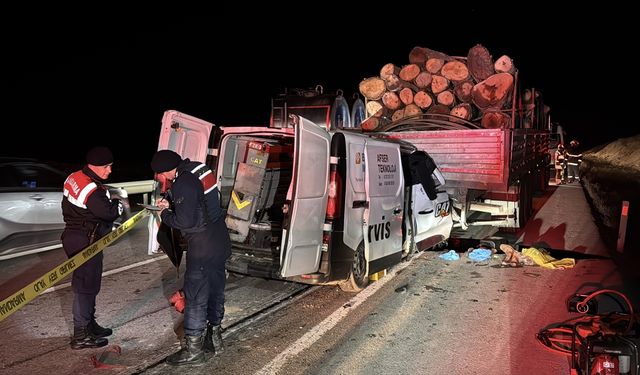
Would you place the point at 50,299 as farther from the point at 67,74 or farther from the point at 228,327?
the point at 67,74

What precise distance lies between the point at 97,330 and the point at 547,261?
18.9 ft

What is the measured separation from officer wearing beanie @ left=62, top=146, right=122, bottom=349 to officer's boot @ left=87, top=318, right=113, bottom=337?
0.03 meters

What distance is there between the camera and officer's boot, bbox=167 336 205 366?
3658mm

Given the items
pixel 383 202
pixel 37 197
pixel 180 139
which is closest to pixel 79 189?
pixel 180 139

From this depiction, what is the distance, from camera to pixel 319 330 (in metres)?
4.42

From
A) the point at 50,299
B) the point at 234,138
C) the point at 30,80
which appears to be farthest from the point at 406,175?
the point at 30,80

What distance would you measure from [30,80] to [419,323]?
60.1 m

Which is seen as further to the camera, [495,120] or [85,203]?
[495,120]

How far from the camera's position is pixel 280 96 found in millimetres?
12375

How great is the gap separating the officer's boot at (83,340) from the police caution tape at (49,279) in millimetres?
500

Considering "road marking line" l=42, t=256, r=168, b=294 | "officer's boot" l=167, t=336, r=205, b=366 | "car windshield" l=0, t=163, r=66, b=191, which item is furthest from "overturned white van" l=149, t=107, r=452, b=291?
"car windshield" l=0, t=163, r=66, b=191

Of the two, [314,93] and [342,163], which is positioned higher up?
[314,93]

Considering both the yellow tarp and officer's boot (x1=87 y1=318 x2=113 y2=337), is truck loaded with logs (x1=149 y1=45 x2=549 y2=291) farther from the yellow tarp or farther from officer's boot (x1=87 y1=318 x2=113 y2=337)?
the yellow tarp

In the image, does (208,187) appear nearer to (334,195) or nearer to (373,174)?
(334,195)
